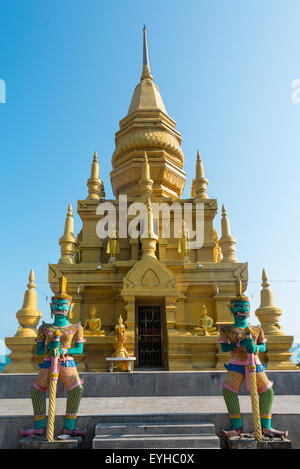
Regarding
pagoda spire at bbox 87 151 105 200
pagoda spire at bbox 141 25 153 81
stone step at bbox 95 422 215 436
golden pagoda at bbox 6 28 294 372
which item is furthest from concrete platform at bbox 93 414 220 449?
pagoda spire at bbox 141 25 153 81

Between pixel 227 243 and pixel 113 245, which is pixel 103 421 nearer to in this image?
pixel 113 245

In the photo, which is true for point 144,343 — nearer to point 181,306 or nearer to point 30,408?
point 181,306

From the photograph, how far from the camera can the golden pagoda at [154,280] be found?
12.6 m

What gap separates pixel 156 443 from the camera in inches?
203

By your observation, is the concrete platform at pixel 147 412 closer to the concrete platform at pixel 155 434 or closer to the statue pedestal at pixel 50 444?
the concrete platform at pixel 155 434

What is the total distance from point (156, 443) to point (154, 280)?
7938mm

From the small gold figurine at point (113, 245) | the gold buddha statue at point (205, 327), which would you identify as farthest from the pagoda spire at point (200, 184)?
the gold buddha statue at point (205, 327)

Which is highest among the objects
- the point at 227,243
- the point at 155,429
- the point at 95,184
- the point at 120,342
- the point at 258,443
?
the point at 95,184

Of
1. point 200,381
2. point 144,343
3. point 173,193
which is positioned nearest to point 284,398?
point 200,381

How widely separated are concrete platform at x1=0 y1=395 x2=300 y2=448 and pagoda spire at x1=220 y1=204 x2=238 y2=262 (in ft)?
24.5

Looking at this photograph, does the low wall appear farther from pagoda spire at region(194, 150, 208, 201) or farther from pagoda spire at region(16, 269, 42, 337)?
pagoda spire at region(194, 150, 208, 201)

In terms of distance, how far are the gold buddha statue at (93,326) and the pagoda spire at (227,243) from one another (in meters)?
6.03

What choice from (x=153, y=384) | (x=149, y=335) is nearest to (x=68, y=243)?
(x=149, y=335)

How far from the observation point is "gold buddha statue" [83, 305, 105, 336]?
42.3 ft
